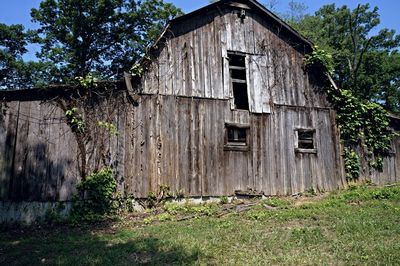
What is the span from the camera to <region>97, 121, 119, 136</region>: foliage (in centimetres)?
1166

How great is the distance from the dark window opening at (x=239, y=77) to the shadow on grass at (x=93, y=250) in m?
7.62

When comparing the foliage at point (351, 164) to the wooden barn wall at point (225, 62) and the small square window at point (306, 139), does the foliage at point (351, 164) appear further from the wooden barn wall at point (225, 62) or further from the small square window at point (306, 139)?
the wooden barn wall at point (225, 62)

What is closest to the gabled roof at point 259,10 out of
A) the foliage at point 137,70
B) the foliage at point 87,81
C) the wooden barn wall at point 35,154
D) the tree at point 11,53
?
the foliage at point 137,70

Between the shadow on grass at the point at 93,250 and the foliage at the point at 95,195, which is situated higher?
the foliage at the point at 95,195

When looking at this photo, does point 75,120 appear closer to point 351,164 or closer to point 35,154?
point 35,154

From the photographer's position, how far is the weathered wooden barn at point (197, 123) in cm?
1141

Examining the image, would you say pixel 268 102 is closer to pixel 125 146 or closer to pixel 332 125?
pixel 332 125

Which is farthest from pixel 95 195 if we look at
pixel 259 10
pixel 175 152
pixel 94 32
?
pixel 94 32

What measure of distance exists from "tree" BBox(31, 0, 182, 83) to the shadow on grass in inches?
761

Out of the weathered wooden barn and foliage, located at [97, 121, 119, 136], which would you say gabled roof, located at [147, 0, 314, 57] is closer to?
the weathered wooden barn

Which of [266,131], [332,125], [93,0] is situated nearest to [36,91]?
[266,131]

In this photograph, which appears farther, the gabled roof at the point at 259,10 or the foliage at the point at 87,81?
the gabled roof at the point at 259,10

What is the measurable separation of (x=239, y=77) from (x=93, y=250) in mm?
9351

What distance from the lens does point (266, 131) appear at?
44.8ft
